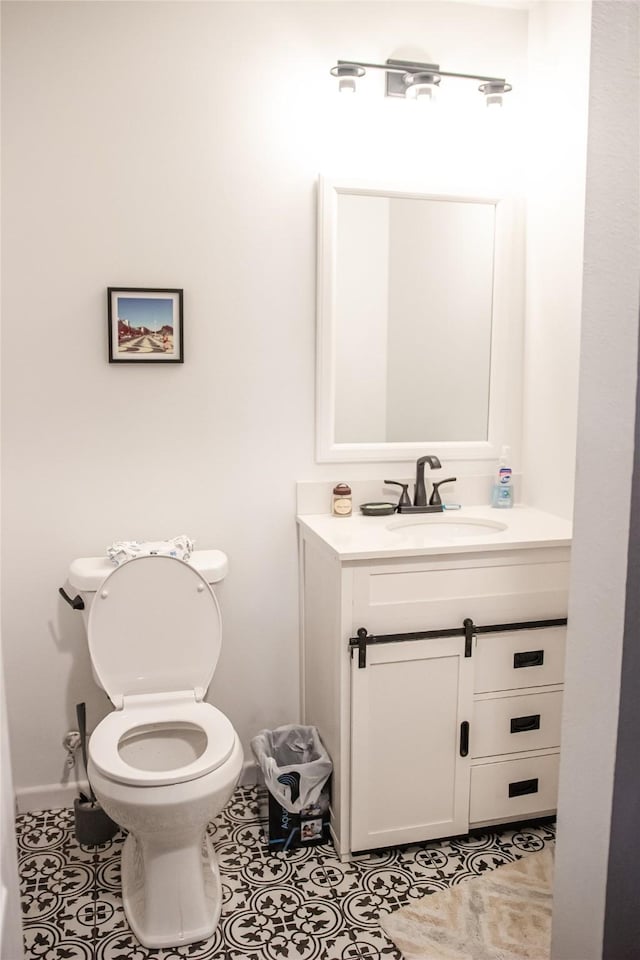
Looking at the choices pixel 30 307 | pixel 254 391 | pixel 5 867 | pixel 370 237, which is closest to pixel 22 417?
pixel 30 307

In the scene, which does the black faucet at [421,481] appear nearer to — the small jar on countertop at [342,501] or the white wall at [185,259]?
the white wall at [185,259]

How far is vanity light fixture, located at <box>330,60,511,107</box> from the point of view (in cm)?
241

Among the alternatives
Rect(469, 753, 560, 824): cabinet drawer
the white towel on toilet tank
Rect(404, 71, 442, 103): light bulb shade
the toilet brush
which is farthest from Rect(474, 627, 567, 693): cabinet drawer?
Rect(404, 71, 442, 103): light bulb shade

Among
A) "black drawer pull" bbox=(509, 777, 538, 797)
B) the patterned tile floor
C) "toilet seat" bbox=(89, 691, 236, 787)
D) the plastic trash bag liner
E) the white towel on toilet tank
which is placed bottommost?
the patterned tile floor

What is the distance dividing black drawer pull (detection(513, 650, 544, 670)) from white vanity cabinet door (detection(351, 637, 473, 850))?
0.16 meters

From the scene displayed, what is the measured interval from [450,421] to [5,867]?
199cm

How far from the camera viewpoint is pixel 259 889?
2150 millimetres

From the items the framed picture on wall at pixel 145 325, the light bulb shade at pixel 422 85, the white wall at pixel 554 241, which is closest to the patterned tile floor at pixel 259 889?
the white wall at pixel 554 241

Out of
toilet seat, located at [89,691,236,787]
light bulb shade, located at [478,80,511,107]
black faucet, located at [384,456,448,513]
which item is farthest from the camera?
black faucet, located at [384,456,448,513]

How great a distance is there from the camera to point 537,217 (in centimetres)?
267

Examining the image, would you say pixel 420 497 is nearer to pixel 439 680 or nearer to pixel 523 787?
pixel 439 680

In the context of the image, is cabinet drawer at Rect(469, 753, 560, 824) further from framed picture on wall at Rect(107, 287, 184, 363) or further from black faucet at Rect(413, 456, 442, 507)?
framed picture on wall at Rect(107, 287, 184, 363)

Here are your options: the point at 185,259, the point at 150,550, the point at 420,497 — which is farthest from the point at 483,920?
the point at 185,259

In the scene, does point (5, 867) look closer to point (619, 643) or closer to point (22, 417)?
point (619, 643)
